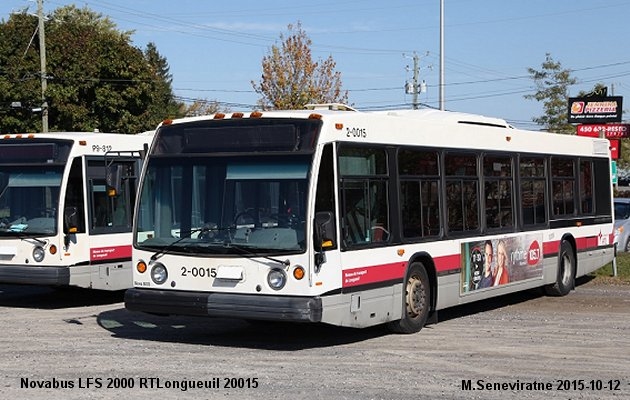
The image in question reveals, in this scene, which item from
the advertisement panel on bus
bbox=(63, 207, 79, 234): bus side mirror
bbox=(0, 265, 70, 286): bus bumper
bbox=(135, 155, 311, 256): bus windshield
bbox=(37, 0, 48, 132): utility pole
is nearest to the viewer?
bbox=(135, 155, 311, 256): bus windshield

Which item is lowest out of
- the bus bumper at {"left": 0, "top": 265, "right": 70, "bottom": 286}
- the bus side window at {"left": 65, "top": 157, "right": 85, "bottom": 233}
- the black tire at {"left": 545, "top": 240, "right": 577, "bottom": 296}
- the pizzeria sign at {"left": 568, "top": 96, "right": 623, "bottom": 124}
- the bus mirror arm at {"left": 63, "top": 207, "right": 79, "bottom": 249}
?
the black tire at {"left": 545, "top": 240, "right": 577, "bottom": 296}

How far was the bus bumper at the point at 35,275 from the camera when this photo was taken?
15438 mm

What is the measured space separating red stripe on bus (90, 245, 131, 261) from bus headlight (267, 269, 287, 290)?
5461 millimetres

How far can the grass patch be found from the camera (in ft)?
67.1

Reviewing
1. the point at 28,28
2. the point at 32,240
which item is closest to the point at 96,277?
the point at 32,240

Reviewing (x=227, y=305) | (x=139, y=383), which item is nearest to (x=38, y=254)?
(x=227, y=305)

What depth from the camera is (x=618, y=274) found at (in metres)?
21.4

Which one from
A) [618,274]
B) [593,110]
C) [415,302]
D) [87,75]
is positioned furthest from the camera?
[87,75]

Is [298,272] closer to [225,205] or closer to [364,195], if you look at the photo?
[225,205]

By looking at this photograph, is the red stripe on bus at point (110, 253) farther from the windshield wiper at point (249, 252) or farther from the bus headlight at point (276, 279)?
the bus headlight at point (276, 279)

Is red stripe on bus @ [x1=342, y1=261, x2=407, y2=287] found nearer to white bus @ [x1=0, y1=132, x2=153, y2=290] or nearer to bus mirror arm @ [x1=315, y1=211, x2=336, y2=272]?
bus mirror arm @ [x1=315, y1=211, x2=336, y2=272]

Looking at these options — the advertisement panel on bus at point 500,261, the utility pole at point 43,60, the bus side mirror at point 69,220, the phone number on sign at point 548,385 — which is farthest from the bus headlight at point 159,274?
the utility pole at point 43,60

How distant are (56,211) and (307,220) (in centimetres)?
581

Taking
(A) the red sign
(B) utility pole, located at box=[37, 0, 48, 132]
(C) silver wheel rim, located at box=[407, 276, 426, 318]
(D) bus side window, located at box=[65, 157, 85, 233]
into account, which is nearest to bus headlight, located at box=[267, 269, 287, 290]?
(C) silver wheel rim, located at box=[407, 276, 426, 318]
